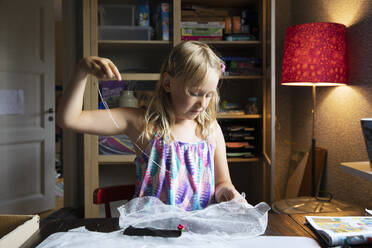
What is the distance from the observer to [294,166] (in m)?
2.58

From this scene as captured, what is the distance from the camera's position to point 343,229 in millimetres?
733

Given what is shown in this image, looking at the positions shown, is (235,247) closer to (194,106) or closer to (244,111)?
(194,106)

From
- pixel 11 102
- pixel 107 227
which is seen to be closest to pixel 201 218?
pixel 107 227

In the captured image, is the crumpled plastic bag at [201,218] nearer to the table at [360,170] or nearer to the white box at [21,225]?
the white box at [21,225]

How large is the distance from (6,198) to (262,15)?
2527mm

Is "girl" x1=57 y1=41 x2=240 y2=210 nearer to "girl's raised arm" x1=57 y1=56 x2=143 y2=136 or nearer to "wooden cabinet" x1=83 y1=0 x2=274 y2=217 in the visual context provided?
"girl's raised arm" x1=57 y1=56 x2=143 y2=136

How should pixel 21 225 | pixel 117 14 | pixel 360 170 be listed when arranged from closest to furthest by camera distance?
pixel 21 225, pixel 360 170, pixel 117 14

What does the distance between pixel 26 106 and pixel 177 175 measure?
2.21 metres

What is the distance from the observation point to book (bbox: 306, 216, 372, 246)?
2.27ft

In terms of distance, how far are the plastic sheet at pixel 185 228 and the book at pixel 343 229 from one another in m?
0.13

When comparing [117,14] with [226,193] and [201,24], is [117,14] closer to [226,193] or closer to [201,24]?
[201,24]

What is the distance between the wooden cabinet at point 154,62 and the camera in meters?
2.29

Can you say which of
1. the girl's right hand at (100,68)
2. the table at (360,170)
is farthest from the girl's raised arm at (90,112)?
the table at (360,170)

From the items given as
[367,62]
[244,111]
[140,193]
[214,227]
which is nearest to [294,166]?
[244,111]
